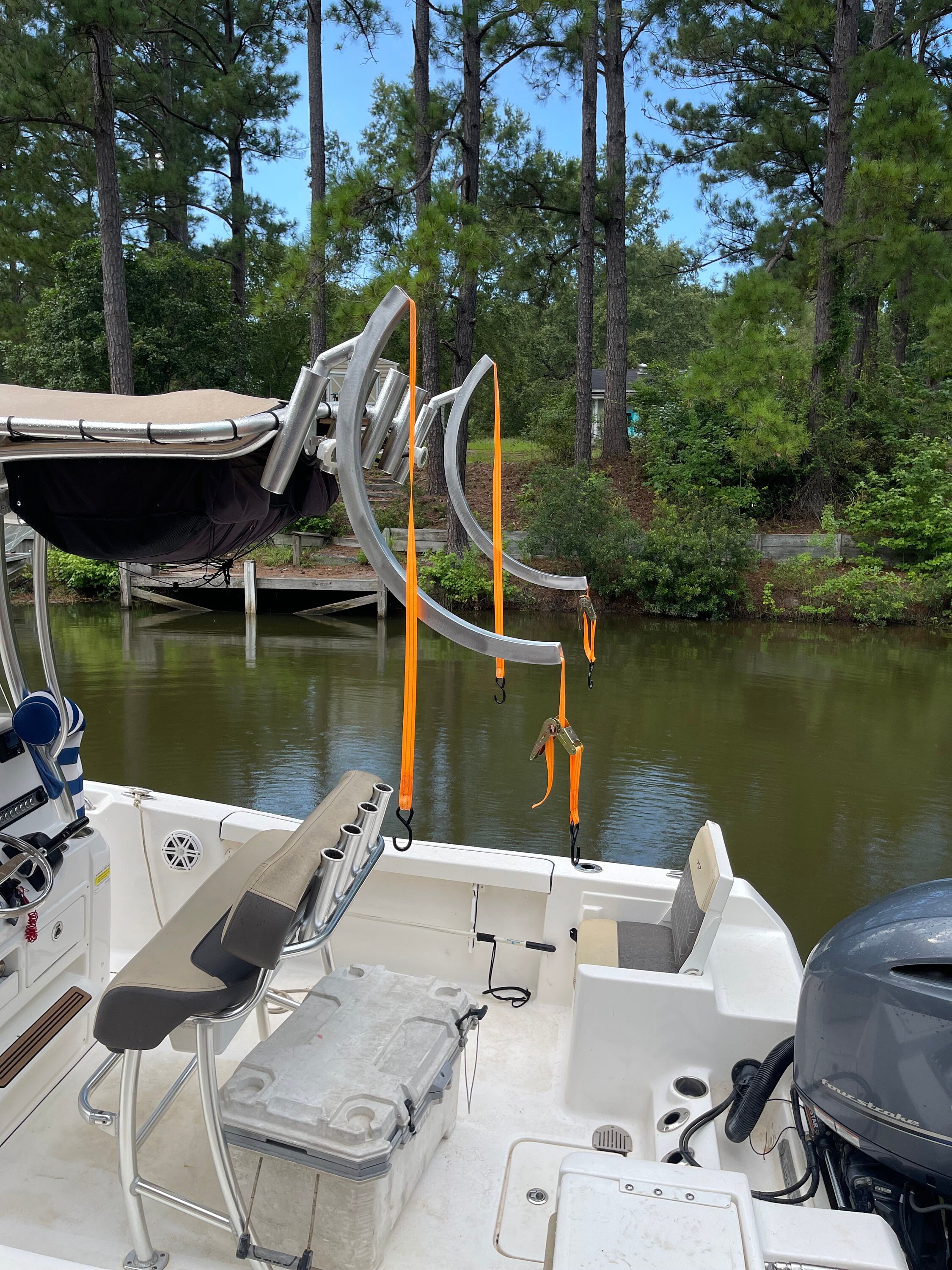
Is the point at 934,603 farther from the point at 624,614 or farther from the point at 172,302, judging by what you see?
the point at 172,302

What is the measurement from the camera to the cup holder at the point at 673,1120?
2.21 meters

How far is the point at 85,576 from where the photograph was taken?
15656mm

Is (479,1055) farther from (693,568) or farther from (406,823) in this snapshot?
(693,568)

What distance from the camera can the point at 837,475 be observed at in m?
16.8

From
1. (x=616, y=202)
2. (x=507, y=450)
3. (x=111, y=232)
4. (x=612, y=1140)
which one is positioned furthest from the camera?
(x=507, y=450)

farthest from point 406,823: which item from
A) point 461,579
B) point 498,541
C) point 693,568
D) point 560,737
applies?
point 693,568

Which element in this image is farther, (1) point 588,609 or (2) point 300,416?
(1) point 588,609

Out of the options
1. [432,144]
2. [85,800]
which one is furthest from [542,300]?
[85,800]

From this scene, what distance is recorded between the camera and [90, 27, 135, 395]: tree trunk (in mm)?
13523

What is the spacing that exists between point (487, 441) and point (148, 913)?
25.7 m

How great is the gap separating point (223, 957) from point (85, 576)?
15.3 meters

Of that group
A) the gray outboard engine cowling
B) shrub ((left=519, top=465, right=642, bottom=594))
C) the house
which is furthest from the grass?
the gray outboard engine cowling

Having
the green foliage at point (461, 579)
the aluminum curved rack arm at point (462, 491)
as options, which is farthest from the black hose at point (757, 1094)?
the green foliage at point (461, 579)

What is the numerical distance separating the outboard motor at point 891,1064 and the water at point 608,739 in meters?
3.46
